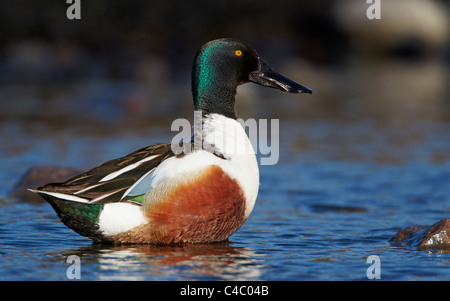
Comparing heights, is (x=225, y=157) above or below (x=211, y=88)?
below

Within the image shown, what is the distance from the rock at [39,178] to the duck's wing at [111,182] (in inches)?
86.0

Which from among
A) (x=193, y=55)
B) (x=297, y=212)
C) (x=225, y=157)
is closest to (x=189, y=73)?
(x=193, y=55)

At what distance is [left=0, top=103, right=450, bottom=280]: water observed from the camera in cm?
509

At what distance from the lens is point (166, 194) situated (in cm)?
544

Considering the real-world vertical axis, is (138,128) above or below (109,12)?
below

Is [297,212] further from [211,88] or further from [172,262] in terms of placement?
[172,262]

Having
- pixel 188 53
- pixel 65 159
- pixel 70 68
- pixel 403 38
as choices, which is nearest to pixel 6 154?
pixel 65 159

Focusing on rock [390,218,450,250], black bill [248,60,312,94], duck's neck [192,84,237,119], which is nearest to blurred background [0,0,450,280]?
rock [390,218,450,250]

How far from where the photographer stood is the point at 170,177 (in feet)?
17.9

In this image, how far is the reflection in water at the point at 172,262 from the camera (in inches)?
193

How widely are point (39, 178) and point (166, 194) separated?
9.04 ft

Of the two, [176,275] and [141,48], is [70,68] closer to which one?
[141,48]

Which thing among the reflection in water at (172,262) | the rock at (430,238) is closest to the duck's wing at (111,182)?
the reflection in water at (172,262)

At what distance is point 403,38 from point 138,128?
13.0 m
